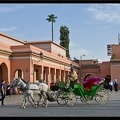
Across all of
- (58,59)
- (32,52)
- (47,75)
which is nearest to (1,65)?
(32,52)

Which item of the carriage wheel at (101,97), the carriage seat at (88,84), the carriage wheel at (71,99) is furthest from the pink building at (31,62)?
the carriage wheel at (71,99)

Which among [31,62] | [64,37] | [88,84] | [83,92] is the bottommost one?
[83,92]

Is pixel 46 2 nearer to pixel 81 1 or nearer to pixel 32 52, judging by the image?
pixel 81 1

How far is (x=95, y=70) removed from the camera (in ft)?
165

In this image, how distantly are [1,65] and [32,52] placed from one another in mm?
3505

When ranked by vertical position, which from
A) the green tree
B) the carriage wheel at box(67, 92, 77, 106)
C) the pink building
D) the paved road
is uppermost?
the green tree

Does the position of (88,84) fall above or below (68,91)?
above

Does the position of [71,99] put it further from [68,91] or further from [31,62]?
[31,62]

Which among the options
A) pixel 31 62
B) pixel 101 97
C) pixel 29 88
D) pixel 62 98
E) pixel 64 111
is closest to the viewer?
pixel 64 111

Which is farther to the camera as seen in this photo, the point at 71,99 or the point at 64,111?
the point at 71,99

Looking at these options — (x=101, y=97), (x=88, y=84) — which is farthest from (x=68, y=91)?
(x=101, y=97)

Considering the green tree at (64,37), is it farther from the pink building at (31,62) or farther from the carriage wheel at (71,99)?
the carriage wheel at (71,99)

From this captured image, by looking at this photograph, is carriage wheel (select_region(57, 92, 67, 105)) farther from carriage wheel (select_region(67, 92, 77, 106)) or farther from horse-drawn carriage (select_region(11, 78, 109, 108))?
carriage wheel (select_region(67, 92, 77, 106))

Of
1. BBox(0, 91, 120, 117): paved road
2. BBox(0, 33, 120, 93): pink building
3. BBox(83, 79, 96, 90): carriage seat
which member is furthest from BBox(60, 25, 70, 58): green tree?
BBox(0, 91, 120, 117): paved road
